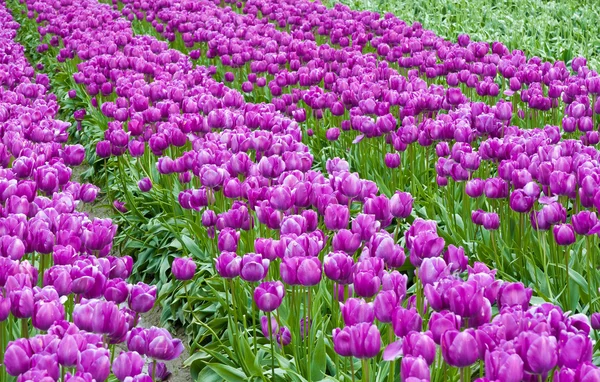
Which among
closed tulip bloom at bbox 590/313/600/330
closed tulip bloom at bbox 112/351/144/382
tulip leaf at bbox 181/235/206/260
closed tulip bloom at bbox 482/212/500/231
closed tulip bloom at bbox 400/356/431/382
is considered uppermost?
closed tulip bloom at bbox 400/356/431/382

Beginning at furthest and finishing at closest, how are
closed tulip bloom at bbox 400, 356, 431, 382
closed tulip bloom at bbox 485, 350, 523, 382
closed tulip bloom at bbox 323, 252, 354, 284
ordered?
closed tulip bloom at bbox 323, 252, 354, 284, closed tulip bloom at bbox 400, 356, 431, 382, closed tulip bloom at bbox 485, 350, 523, 382

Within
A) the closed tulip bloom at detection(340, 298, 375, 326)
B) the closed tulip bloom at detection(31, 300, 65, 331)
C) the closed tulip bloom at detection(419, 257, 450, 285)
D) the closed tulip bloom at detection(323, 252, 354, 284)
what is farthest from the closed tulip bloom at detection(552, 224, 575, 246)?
the closed tulip bloom at detection(31, 300, 65, 331)

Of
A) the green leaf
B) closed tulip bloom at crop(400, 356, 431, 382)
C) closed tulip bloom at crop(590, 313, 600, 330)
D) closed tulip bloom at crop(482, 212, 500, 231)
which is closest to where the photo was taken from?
closed tulip bloom at crop(400, 356, 431, 382)

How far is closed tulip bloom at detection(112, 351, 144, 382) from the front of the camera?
2.17 meters

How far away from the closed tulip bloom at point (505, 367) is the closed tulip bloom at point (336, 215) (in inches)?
53.9

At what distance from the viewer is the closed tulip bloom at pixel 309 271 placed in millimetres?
2613

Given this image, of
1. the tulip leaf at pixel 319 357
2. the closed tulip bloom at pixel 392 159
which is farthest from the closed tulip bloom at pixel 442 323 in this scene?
the closed tulip bloom at pixel 392 159

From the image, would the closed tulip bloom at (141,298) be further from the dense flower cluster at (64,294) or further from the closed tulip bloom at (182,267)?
the closed tulip bloom at (182,267)

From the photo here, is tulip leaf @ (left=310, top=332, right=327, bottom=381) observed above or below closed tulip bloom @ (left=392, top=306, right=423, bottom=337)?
below

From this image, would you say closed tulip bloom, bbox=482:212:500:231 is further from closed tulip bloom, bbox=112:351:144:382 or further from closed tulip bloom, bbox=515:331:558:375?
closed tulip bloom, bbox=112:351:144:382

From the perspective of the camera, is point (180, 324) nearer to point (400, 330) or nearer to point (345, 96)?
point (345, 96)

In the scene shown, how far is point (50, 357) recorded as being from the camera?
205cm

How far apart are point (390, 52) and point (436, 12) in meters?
4.68

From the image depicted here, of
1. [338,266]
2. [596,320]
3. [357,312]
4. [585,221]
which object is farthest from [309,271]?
[585,221]
